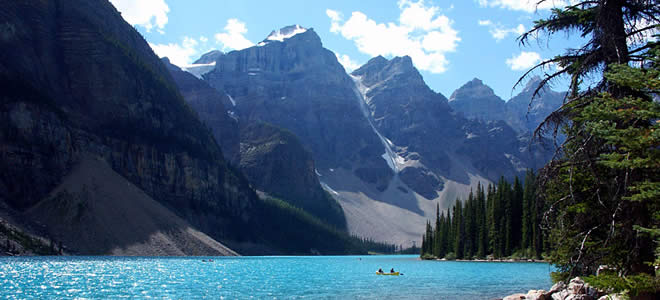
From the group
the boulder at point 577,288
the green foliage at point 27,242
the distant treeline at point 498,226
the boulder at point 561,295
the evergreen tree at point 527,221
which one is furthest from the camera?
the distant treeline at point 498,226

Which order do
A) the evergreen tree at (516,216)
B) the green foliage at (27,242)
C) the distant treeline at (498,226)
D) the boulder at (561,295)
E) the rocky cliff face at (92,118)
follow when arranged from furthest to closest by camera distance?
the rocky cliff face at (92,118) → the evergreen tree at (516,216) → the distant treeline at (498,226) → the green foliage at (27,242) → the boulder at (561,295)

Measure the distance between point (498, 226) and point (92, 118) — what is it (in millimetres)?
118119

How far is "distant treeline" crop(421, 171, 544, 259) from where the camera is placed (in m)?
91.4

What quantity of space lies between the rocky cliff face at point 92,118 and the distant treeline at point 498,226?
85.4m

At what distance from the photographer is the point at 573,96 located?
52.5 feet

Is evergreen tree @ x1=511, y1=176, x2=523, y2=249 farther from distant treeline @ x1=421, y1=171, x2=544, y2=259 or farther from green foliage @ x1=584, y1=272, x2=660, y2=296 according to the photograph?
green foliage @ x1=584, y1=272, x2=660, y2=296

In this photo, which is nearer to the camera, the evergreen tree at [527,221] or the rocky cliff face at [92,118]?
the evergreen tree at [527,221]

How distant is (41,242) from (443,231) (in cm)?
9379

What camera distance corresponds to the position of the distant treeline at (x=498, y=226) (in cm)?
9144

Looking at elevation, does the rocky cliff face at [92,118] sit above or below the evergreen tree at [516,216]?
above

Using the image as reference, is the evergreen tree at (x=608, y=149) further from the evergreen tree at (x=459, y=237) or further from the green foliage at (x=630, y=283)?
the evergreen tree at (x=459, y=237)

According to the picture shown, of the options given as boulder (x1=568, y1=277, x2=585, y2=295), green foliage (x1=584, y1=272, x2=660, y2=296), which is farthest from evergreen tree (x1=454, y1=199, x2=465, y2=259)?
green foliage (x1=584, y1=272, x2=660, y2=296)

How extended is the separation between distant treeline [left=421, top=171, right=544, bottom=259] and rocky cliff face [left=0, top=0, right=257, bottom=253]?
8542 centimetres

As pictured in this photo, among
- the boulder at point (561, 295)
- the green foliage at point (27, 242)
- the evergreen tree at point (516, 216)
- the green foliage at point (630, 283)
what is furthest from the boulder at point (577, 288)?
the green foliage at point (27, 242)
